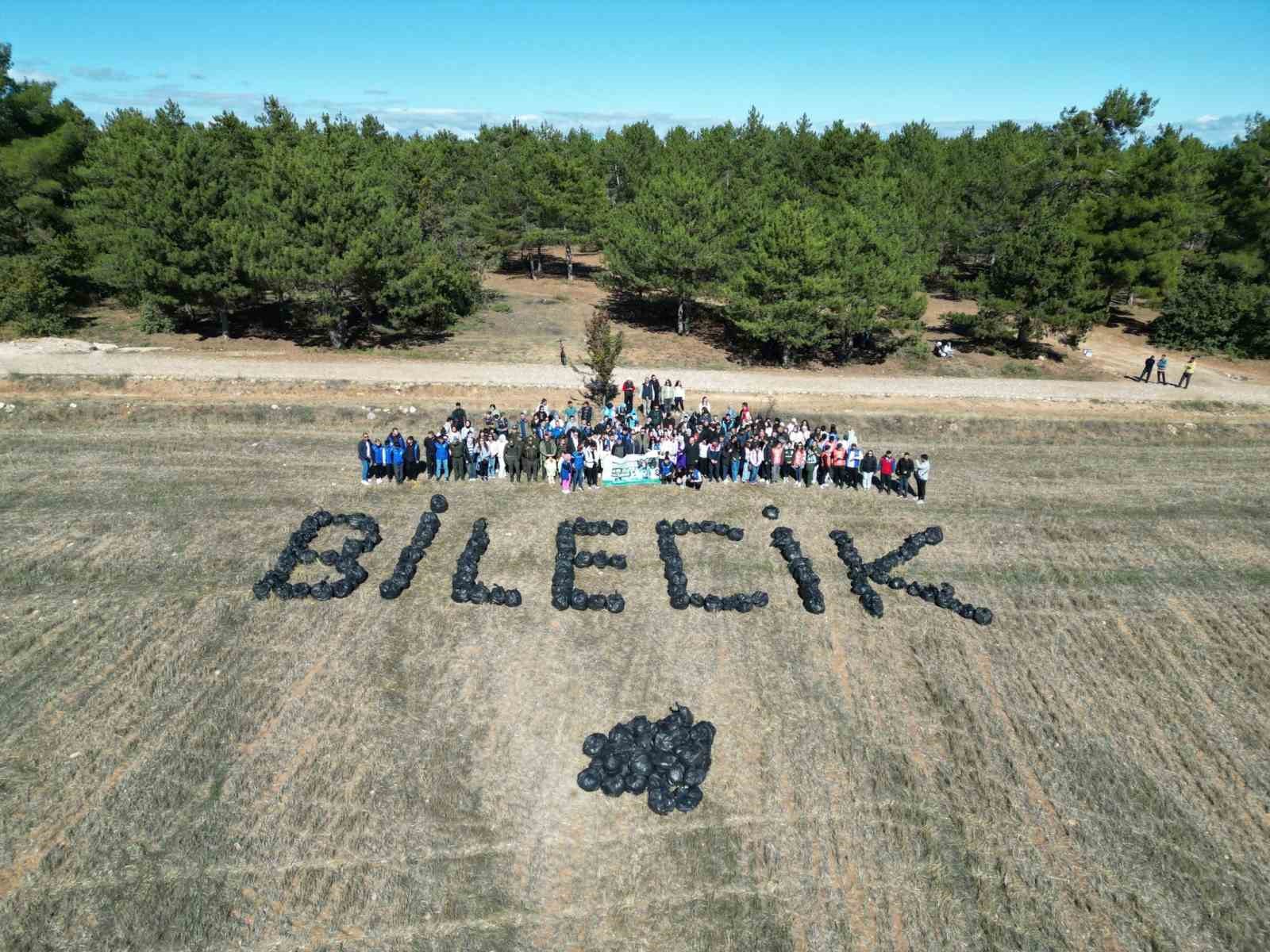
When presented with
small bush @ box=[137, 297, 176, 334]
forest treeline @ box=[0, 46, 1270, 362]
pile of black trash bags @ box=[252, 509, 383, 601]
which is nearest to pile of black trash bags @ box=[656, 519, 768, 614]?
pile of black trash bags @ box=[252, 509, 383, 601]

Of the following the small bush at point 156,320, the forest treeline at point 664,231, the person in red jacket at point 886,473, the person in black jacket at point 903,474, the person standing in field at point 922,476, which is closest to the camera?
the person standing in field at point 922,476

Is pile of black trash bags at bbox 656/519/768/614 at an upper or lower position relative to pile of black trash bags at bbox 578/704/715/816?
upper

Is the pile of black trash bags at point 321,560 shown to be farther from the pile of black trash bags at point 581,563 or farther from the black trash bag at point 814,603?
the black trash bag at point 814,603

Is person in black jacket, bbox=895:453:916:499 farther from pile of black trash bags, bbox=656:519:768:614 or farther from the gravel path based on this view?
the gravel path

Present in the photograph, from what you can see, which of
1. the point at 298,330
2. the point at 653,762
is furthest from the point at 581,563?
the point at 298,330

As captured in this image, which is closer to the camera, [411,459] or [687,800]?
[687,800]

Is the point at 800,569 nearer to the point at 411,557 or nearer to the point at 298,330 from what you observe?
the point at 411,557

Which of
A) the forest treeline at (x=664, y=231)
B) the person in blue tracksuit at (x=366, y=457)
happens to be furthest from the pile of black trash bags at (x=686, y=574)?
the forest treeline at (x=664, y=231)
